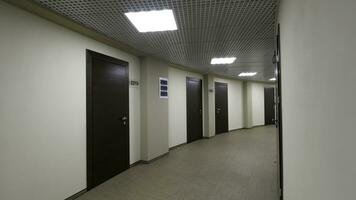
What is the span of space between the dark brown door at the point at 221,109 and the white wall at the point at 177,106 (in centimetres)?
221

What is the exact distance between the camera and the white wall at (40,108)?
2.22 meters

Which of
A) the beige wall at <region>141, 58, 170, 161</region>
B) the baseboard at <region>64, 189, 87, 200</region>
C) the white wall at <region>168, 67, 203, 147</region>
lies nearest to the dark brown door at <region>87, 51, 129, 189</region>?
the baseboard at <region>64, 189, 87, 200</region>

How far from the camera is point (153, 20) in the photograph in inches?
106

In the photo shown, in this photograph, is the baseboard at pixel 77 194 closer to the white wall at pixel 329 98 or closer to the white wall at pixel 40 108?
the white wall at pixel 40 108

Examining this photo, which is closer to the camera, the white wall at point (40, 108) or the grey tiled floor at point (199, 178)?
the white wall at point (40, 108)

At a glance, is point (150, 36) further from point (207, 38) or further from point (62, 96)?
point (62, 96)

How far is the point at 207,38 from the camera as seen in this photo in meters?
3.41

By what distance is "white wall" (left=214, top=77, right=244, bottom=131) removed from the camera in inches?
376

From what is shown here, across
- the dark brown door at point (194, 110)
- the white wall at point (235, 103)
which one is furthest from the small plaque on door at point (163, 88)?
the white wall at point (235, 103)

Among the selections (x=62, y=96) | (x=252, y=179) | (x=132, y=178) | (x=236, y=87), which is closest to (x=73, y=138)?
(x=62, y=96)

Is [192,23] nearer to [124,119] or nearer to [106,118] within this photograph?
[106,118]

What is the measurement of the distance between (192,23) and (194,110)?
4763 millimetres

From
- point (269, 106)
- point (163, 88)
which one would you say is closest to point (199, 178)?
point (163, 88)

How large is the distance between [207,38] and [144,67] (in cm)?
185
